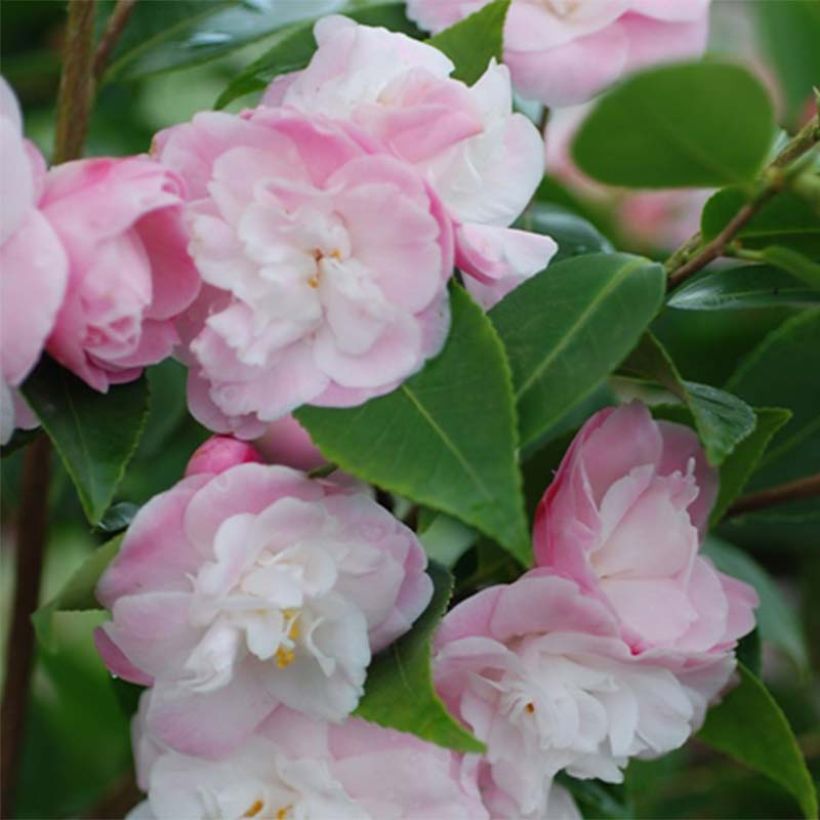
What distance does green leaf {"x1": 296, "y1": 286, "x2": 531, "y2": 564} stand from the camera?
0.51m

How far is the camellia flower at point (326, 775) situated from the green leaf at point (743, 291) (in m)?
0.21

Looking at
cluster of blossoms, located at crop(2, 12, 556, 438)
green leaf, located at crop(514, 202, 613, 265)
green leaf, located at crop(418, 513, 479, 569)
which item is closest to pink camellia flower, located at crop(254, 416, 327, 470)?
green leaf, located at crop(418, 513, 479, 569)

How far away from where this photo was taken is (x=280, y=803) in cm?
58

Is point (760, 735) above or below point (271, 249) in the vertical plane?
below

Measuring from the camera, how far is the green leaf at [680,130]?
1.72ft

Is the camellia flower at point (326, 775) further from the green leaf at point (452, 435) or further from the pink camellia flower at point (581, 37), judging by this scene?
the pink camellia flower at point (581, 37)

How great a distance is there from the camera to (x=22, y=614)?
31.8 inches

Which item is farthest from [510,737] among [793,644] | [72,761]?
[72,761]

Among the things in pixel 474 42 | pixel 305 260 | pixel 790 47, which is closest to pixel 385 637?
pixel 305 260

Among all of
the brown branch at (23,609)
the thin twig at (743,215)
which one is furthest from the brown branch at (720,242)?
the brown branch at (23,609)

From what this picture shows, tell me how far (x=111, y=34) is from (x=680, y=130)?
342mm

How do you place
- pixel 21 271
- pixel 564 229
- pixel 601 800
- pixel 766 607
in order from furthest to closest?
pixel 766 607 < pixel 564 229 < pixel 601 800 < pixel 21 271

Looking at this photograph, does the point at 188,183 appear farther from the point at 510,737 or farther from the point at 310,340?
the point at 510,737

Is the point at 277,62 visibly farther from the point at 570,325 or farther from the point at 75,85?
the point at 570,325
